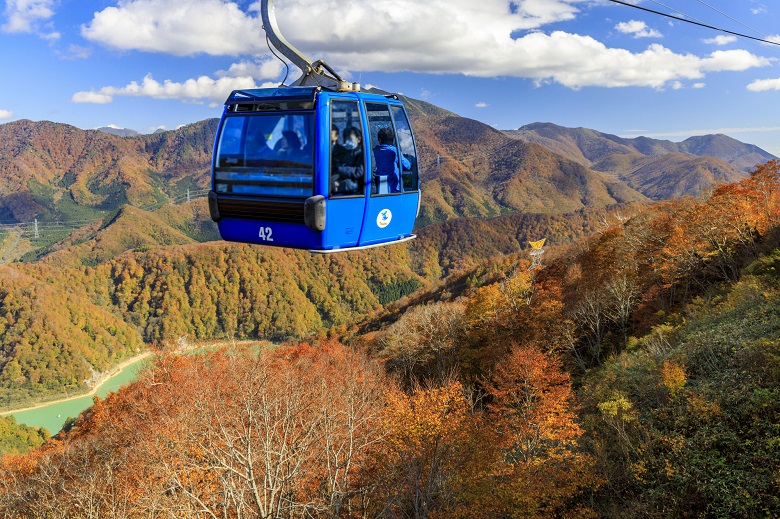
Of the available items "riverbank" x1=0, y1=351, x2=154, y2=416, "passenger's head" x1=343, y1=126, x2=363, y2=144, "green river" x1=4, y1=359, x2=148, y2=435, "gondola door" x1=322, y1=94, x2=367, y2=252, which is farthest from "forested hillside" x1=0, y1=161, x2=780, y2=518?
"riverbank" x1=0, y1=351, x2=154, y2=416

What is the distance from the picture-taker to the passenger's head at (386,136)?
723 centimetres

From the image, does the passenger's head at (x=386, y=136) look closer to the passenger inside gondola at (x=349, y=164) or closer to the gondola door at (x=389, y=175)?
the gondola door at (x=389, y=175)

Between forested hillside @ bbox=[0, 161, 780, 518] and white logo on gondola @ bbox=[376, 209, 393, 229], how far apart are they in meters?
7.00

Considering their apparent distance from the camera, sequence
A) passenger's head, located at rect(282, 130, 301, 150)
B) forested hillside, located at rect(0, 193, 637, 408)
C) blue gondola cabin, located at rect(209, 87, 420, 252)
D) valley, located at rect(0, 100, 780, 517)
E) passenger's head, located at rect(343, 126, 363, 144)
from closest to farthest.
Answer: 1. blue gondola cabin, located at rect(209, 87, 420, 252)
2. passenger's head, located at rect(282, 130, 301, 150)
3. passenger's head, located at rect(343, 126, 363, 144)
4. valley, located at rect(0, 100, 780, 517)
5. forested hillside, located at rect(0, 193, 637, 408)

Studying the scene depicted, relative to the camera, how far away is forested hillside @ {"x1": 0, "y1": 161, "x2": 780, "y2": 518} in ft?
43.7

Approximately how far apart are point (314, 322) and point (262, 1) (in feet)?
504

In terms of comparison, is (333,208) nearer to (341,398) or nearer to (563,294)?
(341,398)

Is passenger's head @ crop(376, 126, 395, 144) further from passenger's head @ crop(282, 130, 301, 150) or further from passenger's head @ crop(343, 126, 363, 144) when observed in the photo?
passenger's head @ crop(282, 130, 301, 150)

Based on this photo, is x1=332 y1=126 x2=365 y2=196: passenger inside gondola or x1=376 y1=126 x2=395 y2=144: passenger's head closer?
x1=332 y1=126 x2=365 y2=196: passenger inside gondola

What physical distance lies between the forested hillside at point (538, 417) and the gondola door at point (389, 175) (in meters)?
6.95

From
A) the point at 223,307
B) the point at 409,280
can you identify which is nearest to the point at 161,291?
the point at 223,307

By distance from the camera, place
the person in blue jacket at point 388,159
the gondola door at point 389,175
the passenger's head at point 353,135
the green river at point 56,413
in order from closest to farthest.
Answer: the passenger's head at point 353,135
the gondola door at point 389,175
the person in blue jacket at point 388,159
the green river at point 56,413

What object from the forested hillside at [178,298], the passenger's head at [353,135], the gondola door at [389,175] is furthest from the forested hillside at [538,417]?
the forested hillside at [178,298]

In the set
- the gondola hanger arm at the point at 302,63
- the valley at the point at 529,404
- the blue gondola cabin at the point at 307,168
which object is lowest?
the valley at the point at 529,404
